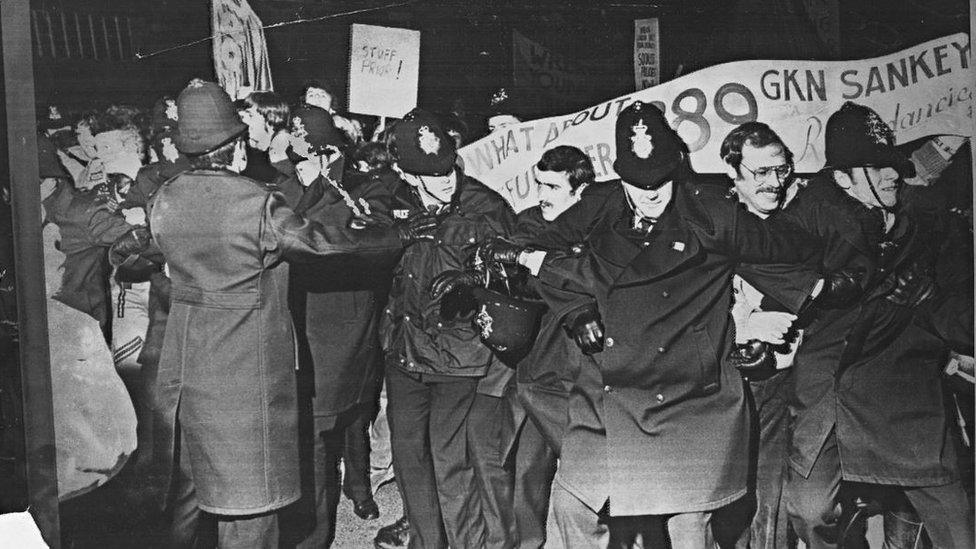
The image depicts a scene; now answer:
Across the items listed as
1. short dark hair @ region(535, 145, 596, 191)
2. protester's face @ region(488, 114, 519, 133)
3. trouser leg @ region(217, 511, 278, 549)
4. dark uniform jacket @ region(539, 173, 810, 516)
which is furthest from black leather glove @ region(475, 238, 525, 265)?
trouser leg @ region(217, 511, 278, 549)

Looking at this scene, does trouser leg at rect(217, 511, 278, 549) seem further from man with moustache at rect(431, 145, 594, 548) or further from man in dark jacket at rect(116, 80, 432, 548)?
man with moustache at rect(431, 145, 594, 548)

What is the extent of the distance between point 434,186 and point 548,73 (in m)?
0.52

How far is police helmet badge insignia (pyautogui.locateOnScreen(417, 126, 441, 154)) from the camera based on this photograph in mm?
3133

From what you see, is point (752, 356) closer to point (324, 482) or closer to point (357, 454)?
point (357, 454)

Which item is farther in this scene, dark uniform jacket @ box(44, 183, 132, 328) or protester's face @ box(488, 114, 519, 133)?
dark uniform jacket @ box(44, 183, 132, 328)

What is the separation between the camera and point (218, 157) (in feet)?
10.4

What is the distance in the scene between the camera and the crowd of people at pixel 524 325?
3.13m

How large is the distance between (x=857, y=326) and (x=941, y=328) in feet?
0.97

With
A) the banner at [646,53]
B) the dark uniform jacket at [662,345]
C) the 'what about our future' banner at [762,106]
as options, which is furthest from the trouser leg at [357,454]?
the banner at [646,53]

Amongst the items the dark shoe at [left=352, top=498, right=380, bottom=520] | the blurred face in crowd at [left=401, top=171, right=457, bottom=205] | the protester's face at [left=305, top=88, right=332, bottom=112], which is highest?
the protester's face at [left=305, top=88, right=332, bottom=112]

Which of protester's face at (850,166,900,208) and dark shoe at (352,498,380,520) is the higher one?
protester's face at (850,166,900,208)

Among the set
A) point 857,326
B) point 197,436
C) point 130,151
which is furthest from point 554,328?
point 130,151

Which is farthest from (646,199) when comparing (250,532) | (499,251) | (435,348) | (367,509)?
(250,532)

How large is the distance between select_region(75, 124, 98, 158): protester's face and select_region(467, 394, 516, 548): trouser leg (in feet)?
5.00
